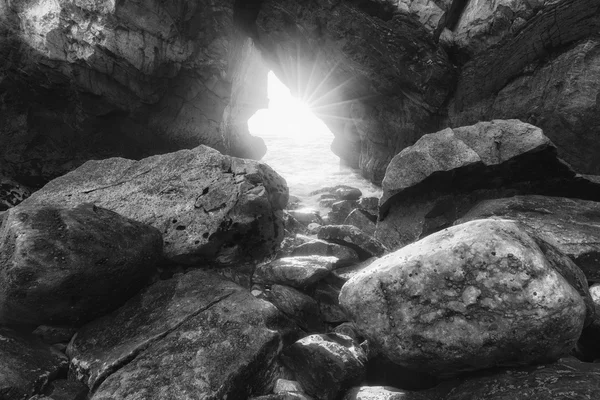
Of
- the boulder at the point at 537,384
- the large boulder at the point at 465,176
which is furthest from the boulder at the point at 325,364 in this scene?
the large boulder at the point at 465,176

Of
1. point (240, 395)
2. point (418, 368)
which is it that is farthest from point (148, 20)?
point (418, 368)

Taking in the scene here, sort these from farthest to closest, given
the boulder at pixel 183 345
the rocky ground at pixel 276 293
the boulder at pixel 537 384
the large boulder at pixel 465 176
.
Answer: the large boulder at pixel 465 176 → the boulder at pixel 183 345 → the rocky ground at pixel 276 293 → the boulder at pixel 537 384

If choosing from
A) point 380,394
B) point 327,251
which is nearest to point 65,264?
point 380,394

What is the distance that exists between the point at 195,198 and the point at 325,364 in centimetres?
360

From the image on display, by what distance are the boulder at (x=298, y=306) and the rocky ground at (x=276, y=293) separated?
3cm

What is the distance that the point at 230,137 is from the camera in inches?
698

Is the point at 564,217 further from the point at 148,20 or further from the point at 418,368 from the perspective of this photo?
the point at 148,20

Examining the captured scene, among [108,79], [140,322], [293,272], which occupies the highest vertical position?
[108,79]

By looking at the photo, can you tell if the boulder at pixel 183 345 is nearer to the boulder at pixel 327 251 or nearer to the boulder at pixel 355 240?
the boulder at pixel 327 251

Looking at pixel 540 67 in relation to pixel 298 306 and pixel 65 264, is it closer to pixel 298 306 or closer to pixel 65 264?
pixel 298 306

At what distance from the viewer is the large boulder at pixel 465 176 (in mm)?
7867

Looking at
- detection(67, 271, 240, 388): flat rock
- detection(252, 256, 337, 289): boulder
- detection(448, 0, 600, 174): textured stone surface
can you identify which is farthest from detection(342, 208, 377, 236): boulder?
detection(67, 271, 240, 388): flat rock

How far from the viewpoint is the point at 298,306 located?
5848 millimetres

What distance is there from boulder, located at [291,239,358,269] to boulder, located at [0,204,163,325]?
128 inches
